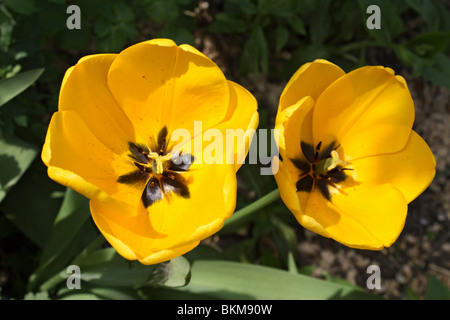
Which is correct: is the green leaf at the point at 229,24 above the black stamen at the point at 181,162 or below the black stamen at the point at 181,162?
above

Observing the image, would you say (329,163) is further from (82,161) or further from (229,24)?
(229,24)

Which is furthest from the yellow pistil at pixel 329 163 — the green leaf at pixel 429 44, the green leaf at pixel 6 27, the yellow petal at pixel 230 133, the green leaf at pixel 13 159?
the green leaf at pixel 6 27

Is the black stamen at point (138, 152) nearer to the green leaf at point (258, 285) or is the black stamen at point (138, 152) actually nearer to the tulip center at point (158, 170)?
the tulip center at point (158, 170)

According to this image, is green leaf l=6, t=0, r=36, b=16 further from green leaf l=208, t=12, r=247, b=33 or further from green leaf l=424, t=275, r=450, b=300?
green leaf l=424, t=275, r=450, b=300

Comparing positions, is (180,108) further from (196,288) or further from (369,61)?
(369,61)

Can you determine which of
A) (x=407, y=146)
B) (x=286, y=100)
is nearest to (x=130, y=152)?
(x=286, y=100)
